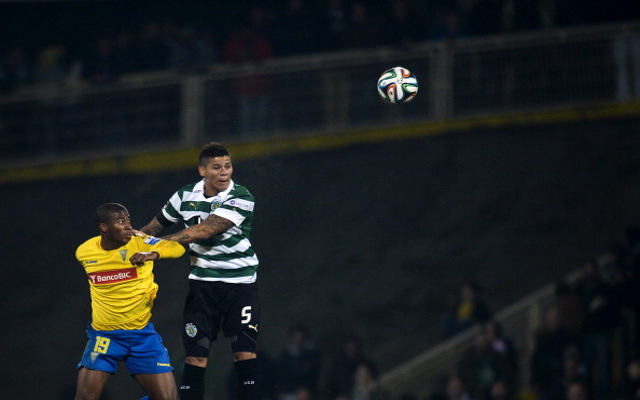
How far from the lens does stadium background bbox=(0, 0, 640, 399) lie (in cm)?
1705

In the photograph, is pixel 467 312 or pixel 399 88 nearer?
pixel 399 88

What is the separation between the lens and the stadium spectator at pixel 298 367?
50.6ft

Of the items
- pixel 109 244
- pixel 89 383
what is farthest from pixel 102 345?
pixel 109 244

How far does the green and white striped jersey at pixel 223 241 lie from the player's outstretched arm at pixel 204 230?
4.3 inches

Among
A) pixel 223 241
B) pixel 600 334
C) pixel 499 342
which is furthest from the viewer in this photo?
pixel 499 342

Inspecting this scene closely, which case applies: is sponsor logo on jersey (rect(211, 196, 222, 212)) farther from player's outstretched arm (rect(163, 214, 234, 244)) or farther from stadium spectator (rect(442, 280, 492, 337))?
stadium spectator (rect(442, 280, 492, 337))

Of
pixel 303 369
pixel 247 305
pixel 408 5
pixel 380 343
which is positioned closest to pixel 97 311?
pixel 247 305

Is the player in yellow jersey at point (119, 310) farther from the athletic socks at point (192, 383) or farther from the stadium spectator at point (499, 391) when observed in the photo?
the stadium spectator at point (499, 391)

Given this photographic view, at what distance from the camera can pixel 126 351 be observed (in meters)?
9.56

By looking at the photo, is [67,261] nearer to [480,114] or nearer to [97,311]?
[480,114]

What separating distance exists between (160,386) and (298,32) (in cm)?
916

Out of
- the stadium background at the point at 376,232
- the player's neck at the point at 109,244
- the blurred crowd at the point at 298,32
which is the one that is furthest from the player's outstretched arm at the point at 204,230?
the blurred crowd at the point at 298,32

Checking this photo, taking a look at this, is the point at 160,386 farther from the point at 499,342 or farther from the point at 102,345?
the point at 499,342

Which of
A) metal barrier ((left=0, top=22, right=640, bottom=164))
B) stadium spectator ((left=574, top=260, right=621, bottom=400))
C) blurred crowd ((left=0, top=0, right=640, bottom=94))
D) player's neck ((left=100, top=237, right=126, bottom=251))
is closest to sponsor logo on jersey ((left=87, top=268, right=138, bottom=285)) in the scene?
player's neck ((left=100, top=237, right=126, bottom=251))
